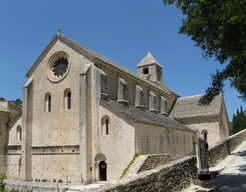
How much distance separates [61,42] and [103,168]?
43.1ft

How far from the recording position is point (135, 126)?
787 inches

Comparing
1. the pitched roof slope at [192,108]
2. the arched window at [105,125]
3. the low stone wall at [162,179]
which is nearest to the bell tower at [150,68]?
the pitched roof slope at [192,108]

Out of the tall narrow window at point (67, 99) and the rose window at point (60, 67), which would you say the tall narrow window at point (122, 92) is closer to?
the tall narrow window at point (67, 99)

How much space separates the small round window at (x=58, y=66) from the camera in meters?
24.5

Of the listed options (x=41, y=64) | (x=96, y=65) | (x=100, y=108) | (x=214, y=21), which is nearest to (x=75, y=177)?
(x=100, y=108)

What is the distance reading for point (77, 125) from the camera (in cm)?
2227

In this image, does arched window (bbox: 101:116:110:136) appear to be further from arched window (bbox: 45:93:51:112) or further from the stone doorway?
arched window (bbox: 45:93:51:112)

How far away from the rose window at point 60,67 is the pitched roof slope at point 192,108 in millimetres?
21960

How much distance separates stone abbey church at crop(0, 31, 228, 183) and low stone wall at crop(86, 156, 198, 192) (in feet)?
25.9

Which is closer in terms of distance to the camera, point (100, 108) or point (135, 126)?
point (135, 126)

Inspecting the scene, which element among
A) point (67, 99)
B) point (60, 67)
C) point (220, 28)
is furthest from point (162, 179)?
point (60, 67)

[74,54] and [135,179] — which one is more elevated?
[74,54]

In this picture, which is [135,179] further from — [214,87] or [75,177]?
[75,177]

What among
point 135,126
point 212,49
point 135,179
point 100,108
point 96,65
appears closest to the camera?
point 135,179
